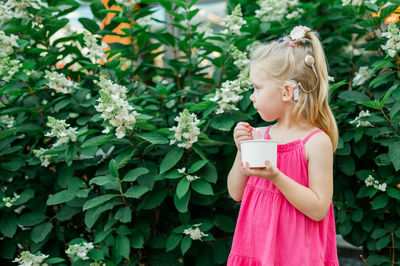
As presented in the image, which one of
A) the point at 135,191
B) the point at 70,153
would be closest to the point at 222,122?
the point at 135,191

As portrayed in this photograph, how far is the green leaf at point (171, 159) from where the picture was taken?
197cm

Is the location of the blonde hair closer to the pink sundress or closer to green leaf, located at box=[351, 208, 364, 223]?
the pink sundress

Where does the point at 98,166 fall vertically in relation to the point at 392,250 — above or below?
above

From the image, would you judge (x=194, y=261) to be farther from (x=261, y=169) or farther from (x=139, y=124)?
(x=261, y=169)

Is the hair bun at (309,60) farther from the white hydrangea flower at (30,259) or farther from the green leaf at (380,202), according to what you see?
the white hydrangea flower at (30,259)

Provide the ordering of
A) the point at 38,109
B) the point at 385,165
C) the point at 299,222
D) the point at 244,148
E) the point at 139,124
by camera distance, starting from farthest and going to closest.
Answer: the point at 38,109 < the point at 385,165 < the point at 139,124 < the point at 299,222 < the point at 244,148

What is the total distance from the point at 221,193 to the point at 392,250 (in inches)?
41.5

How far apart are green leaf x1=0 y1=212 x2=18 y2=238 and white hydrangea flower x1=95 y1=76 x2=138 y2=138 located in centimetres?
85

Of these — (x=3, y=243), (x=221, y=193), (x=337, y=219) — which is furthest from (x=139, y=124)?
(x=337, y=219)

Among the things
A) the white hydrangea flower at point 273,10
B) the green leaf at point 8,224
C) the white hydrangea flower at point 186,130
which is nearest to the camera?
the white hydrangea flower at point 186,130

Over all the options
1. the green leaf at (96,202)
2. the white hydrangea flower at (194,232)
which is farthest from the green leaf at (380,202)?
the green leaf at (96,202)

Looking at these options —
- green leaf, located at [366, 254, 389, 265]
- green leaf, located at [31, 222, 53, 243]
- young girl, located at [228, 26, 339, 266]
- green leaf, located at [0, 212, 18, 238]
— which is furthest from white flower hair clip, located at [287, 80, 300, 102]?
green leaf, located at [0, 212, 18, 238]

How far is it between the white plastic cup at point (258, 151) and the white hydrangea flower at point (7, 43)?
5.20 feet

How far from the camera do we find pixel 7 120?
240 cm
